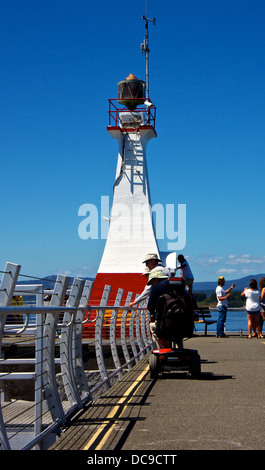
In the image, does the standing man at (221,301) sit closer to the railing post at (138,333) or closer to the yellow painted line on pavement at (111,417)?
the railing post at (138,333)

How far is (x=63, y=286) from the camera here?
23.6ft

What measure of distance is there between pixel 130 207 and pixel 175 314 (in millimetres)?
20989

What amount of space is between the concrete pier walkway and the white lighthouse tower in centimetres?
1803

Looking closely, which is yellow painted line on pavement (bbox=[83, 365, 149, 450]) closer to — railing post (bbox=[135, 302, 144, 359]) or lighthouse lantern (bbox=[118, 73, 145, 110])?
railing post (bbox=[135, 302, 144, 359])

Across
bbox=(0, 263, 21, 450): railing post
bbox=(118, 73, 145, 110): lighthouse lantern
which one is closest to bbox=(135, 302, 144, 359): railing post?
bbox=(0, 263, 21, 450): railing post

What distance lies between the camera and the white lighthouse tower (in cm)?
3109

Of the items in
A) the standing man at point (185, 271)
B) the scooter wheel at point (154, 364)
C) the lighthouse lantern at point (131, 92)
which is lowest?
the scooter wheel at point (154, 364)

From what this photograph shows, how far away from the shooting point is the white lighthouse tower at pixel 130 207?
31094 mm

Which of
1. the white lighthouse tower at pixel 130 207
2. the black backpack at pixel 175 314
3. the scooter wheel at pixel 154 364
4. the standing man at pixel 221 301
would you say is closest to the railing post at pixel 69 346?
the black backpack at pixel 175 314

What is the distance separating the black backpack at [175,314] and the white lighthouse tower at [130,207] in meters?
19.3

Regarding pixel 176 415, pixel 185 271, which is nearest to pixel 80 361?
pixel 176 415

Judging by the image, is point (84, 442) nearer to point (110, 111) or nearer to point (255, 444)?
point (255, 444)

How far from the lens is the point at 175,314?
11148 mm
